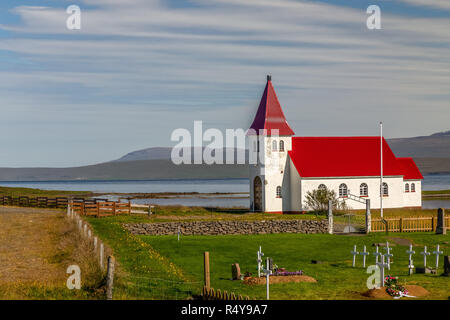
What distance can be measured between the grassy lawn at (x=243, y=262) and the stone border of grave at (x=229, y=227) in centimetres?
187

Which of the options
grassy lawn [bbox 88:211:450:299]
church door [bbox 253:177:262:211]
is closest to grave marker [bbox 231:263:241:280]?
grassy lawn [bbox 88:211:450:299]

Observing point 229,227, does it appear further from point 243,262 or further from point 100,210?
point 243,262

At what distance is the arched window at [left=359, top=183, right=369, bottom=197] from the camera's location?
197 ft

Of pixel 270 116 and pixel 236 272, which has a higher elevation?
pixel 270 116

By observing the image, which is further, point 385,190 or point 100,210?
point 385,190

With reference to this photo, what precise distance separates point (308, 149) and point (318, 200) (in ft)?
20.3

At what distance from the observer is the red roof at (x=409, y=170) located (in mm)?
64500

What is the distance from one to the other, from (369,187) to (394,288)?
3929 cm

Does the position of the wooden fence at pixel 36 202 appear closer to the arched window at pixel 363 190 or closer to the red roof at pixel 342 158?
the red roof at pixel 342 158

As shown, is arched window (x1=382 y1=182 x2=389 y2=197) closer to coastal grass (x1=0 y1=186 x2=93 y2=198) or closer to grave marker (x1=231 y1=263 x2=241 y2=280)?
grave marker (x1=231 y1=263 x2=241 y2=280)

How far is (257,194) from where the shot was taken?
2343 inches

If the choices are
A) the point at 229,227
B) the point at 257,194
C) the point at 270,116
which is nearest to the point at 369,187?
the point at 257,194

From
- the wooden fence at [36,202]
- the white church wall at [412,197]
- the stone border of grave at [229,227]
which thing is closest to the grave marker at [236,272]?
the stone border of grave at [229,227]
